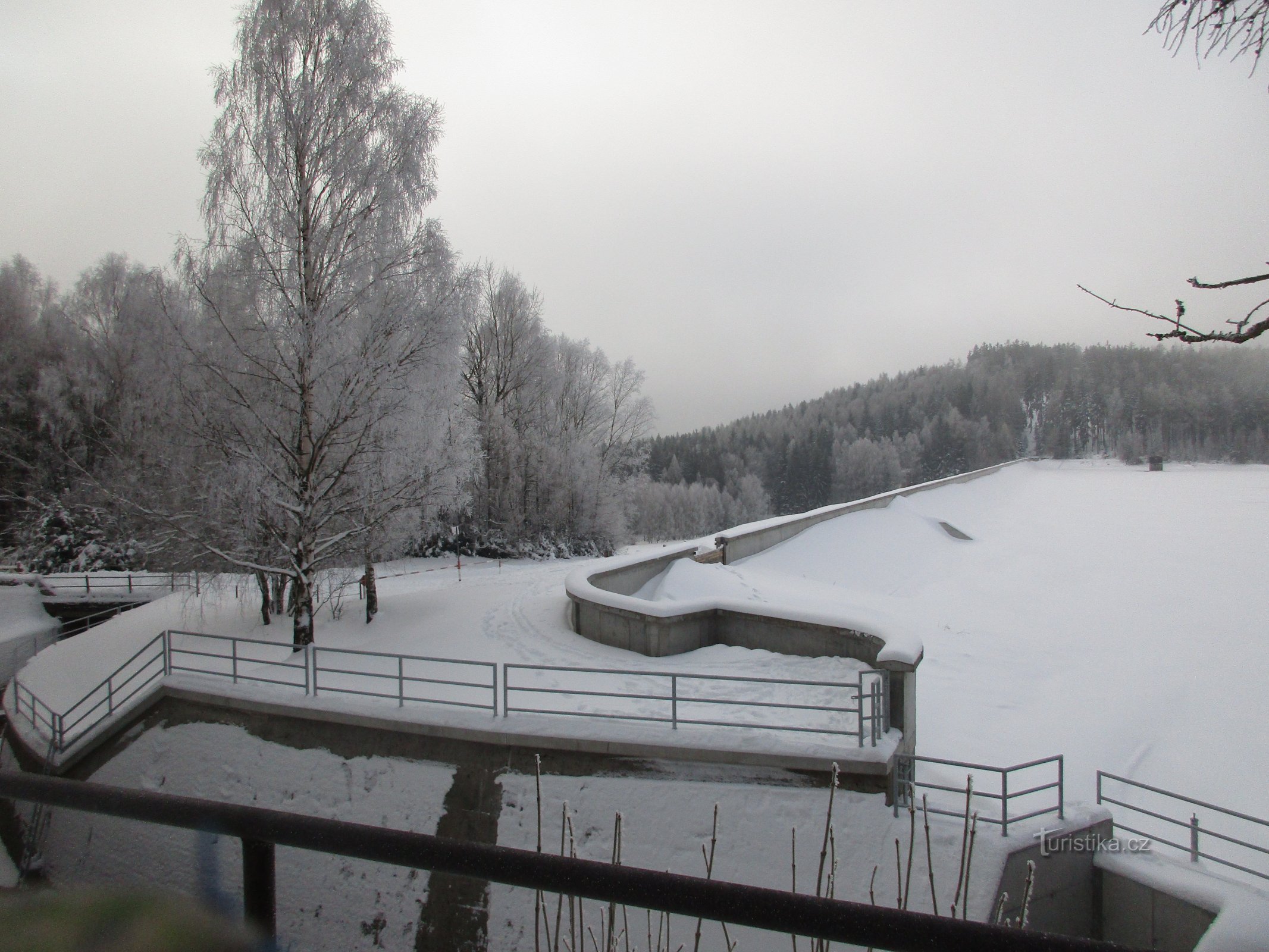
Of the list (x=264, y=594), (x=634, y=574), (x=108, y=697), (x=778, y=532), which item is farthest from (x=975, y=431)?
(x=108, y=697)

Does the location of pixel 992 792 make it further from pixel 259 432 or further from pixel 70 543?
pixel 70 543

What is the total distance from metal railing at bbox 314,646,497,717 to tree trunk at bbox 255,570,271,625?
2.50 meters

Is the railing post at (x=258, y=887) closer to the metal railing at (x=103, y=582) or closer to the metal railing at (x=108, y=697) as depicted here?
the metal railing at (x=108, y=697)

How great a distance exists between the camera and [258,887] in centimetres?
133

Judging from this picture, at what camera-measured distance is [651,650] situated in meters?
11.2

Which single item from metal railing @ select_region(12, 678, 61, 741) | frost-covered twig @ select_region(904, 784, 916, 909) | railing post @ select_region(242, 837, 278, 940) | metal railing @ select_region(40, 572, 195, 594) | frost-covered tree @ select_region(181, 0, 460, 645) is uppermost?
frost-covered tree @ select_region(181, 0, 460, 645)

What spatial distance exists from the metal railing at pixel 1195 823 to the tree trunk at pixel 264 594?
13.9 m

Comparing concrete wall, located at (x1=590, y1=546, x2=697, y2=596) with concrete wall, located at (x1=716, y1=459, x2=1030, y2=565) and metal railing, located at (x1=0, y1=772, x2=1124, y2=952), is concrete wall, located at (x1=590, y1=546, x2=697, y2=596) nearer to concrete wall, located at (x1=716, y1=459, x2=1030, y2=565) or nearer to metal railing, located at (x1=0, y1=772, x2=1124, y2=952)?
concrete wall, located at (x1=716, y1=459, x2=1030, y2=565)

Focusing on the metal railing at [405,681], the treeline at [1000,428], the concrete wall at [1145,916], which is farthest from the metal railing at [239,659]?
the treeline at [1000,428]

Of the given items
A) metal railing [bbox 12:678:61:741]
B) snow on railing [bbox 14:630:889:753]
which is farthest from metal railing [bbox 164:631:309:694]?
metal railing [bbox 12:678:61:741]

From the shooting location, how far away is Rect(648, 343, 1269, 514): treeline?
7519 centimetres

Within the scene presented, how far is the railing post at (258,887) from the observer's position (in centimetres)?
132

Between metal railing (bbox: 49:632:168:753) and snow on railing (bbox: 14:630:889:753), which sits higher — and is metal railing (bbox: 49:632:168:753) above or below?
below

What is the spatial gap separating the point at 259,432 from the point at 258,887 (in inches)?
448
